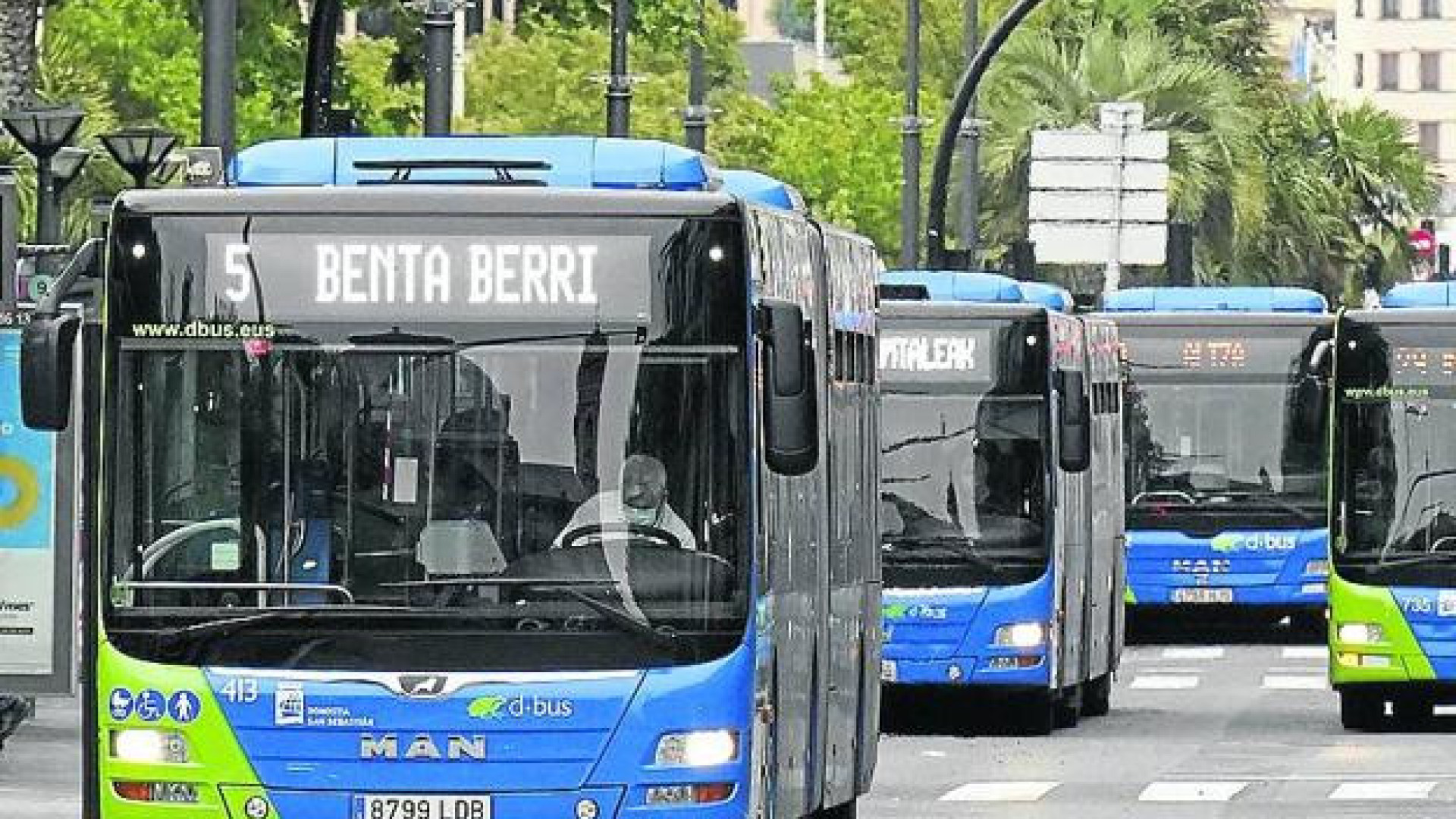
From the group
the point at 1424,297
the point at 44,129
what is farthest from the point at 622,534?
the point at 44,129

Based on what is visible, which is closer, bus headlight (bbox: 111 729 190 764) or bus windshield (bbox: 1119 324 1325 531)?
bus headlight (bbox: 111 729 190 764)

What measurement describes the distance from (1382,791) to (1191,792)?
97cm

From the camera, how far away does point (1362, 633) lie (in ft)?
94.9

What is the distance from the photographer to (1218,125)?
2842 inches

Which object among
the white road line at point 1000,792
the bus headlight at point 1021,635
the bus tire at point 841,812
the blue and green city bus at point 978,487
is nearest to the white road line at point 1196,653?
the blue and green city bus at point 978,487

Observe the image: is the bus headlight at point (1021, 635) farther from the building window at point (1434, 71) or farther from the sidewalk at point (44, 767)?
the building window at point (1434, 71)

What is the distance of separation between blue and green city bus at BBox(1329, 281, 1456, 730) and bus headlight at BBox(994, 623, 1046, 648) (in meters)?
1.93

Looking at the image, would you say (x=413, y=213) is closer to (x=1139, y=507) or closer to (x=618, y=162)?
(x=618, y=162)

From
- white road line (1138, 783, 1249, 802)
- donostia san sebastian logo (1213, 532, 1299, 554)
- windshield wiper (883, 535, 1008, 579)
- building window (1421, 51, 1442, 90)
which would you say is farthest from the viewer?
building window (1421, 51, 1442, 90)

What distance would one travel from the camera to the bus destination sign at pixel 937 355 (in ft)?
93.9

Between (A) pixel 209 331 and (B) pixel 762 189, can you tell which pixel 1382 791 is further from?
(A) pixel 209 331

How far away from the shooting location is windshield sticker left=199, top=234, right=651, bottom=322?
14.6 meters

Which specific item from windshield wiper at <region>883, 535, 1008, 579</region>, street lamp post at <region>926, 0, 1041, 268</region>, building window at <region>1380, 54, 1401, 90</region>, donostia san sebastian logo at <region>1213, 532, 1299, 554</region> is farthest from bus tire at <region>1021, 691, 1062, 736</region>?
building window at <region>1380, 54, 1401, 90</region>

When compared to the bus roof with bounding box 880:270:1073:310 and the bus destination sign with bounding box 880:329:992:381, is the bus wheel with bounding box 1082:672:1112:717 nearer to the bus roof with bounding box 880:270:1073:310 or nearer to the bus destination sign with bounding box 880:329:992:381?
the bus roof with bounding box 880:270:1073:310
